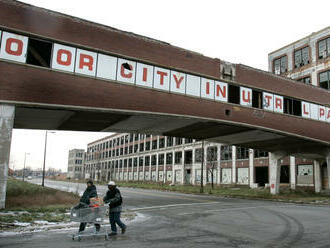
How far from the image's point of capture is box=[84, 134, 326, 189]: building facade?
145ft

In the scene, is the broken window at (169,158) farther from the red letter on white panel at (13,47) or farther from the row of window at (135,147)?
the red letter on white panel at (13,47)

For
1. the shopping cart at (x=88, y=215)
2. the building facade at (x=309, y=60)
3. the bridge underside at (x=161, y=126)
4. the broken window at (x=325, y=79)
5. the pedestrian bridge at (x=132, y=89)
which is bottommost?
the shopping cart at (x=88, y=215)

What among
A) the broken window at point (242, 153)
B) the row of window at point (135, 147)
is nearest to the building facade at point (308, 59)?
the broken window at point (242, 153)

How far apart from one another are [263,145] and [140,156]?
5359cm

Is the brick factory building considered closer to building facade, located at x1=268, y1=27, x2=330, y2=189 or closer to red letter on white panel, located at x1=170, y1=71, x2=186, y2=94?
building facade, located at x1=268, y1=27, x2=330, y2=189

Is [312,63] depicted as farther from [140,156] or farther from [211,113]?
[140,156]

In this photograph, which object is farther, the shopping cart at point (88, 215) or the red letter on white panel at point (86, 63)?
the red letter on white panel at point (86, 63)

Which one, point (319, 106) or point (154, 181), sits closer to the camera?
point (319, 106)

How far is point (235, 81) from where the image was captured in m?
26.3

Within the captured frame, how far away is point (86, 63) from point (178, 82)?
6.81 meters

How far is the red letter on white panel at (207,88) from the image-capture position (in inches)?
961

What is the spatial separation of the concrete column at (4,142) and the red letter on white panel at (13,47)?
2.64 meters

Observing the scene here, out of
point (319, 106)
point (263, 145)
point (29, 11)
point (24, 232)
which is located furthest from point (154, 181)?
point (24, 232)

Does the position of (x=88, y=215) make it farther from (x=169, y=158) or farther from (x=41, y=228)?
(x=169, y=158)
